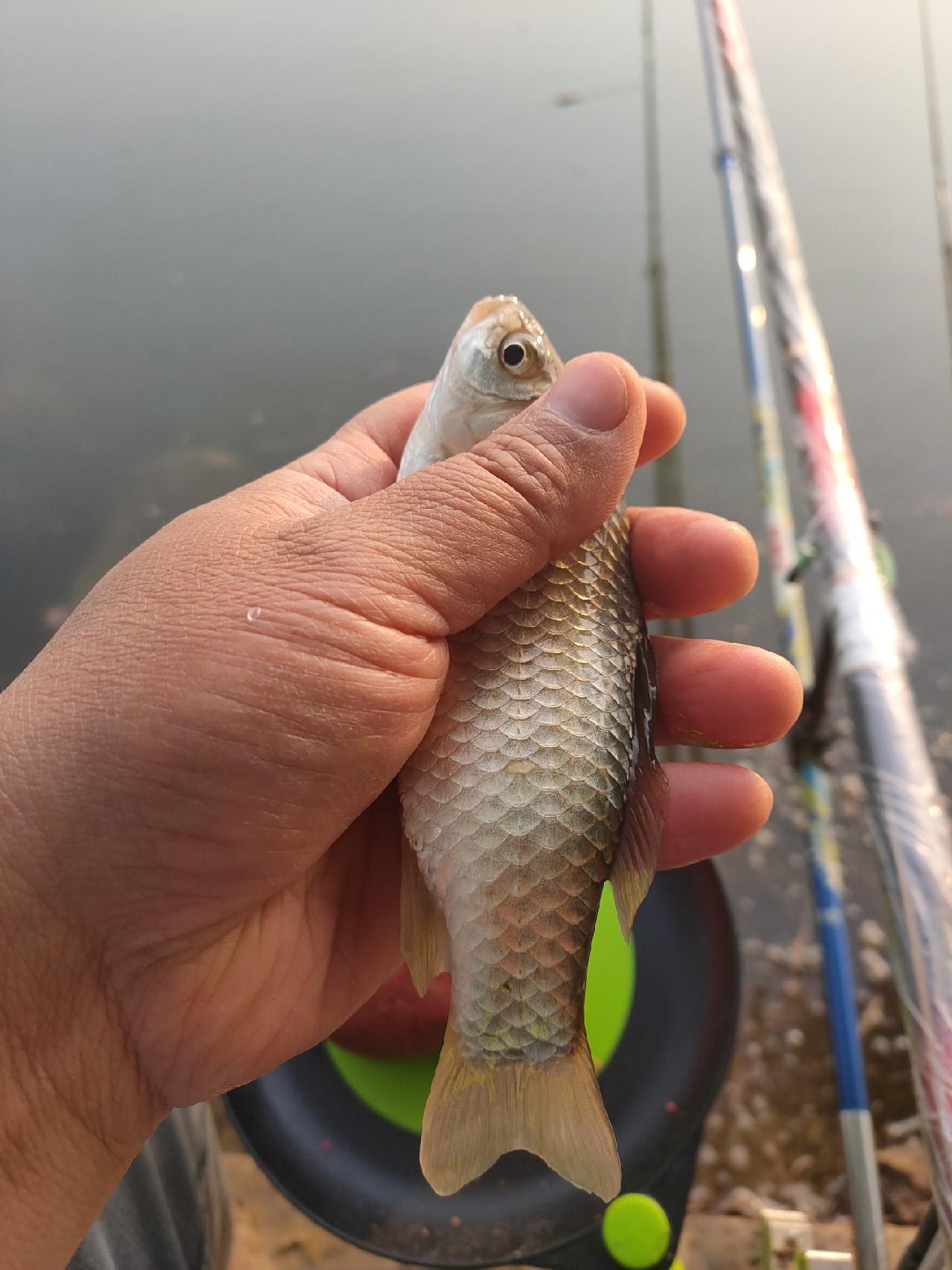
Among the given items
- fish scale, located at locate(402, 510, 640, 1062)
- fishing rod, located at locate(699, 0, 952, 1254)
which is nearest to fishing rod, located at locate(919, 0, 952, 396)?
fishing rod, located at locate(699, 0, 952, 1254)

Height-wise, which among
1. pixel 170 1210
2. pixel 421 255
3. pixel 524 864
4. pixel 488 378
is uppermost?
pixel 421 255

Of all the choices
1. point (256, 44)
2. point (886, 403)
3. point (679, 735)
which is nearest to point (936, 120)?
point (886, 403)

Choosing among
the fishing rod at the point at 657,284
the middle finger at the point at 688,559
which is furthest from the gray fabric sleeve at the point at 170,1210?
the fishing rod at the point at 657,284

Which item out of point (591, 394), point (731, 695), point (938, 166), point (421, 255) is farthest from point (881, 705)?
point (938, 166)

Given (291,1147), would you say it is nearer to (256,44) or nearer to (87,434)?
(87,434)

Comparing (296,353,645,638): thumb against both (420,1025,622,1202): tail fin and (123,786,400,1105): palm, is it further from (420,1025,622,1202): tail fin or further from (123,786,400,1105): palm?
(420,1025,622,1202): tail fin

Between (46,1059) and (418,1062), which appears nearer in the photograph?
(46,1059)

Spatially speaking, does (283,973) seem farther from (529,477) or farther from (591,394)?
(591,394)
